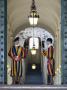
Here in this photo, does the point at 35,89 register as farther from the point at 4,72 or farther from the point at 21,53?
the point at 21,53

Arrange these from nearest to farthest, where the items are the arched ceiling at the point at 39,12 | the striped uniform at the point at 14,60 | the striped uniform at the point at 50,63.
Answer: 1. the striped uniform at the point at 14,60
2. the striped uniform at the point at 50,63
3. the arched ceiling at the point at 39,12

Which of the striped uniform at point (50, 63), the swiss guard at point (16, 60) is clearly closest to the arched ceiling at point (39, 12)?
the striped uniform at point (50, 63)

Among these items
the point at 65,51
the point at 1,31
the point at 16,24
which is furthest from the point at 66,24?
the point at 16,24

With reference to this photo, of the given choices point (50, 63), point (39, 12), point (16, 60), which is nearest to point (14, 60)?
point (16, 60)

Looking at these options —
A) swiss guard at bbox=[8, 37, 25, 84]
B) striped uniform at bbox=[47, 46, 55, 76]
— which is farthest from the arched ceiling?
swiss guard at bbox=[8, 37, 25, 84]

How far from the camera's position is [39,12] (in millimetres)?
20031

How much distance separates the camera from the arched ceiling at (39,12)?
17.2 metres

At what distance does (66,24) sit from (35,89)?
492 cm

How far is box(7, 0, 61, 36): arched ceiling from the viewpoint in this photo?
56.4 feet

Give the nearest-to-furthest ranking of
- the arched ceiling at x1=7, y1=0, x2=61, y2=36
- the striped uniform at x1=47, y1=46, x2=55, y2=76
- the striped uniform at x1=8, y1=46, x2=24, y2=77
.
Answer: the striped uniform at x1=8, y1=46, x2=24, y2=77, the striped uniform at x1=47, y1=46, x2=55, y2=76, the arched ceiling at x1=7, y1=0, x2=61, y2=36

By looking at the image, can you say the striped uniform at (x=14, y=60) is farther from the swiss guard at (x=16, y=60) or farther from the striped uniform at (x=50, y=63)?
the striped uniform at (x=50, y=63)

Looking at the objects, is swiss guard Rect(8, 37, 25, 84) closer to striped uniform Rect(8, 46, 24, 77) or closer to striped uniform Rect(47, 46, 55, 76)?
striped uniform Rect(8, 46, 24, 77)

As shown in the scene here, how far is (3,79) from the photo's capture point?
12133 millimetres

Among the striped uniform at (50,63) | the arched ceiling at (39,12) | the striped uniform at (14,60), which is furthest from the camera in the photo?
the arched ceiling at (39,12)
